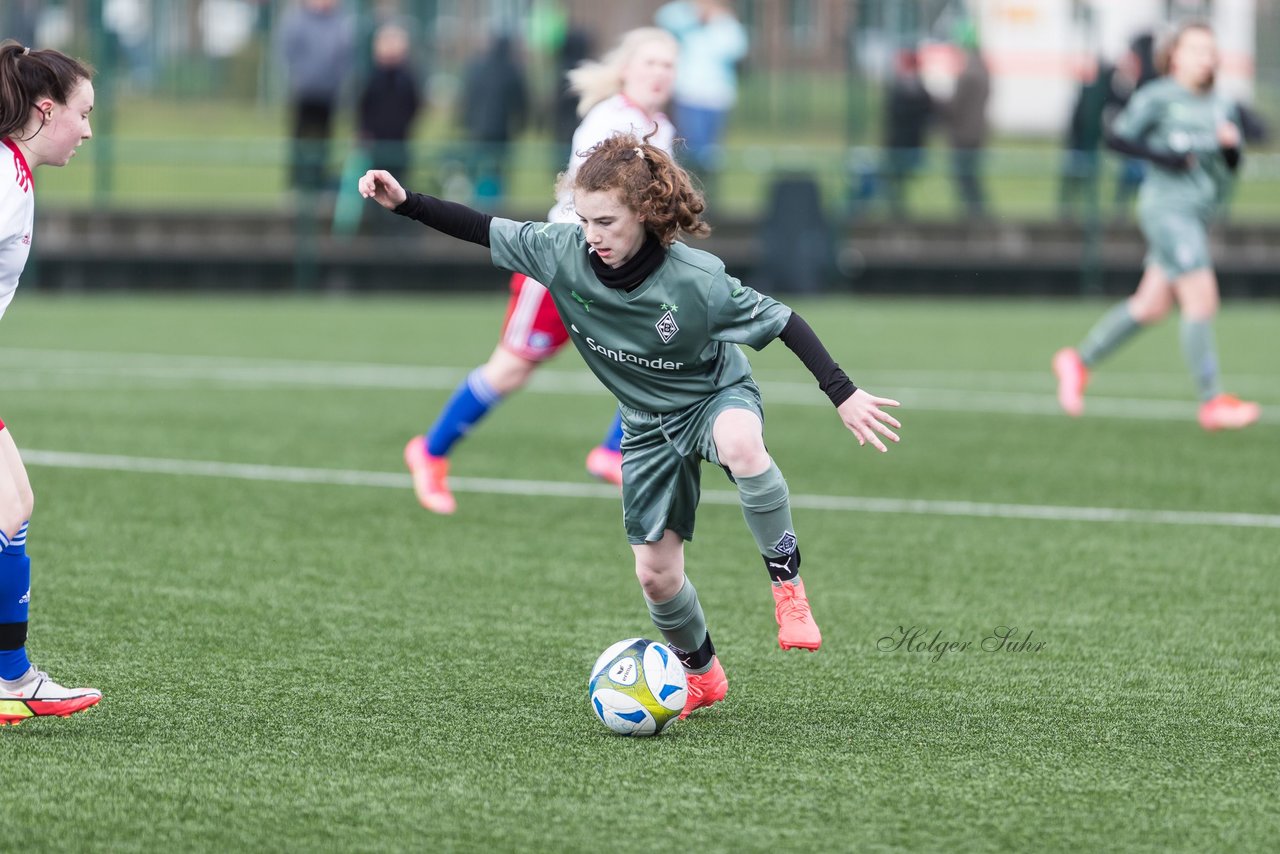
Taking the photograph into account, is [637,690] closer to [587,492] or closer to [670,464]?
[670,464]

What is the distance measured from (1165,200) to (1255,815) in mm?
7241

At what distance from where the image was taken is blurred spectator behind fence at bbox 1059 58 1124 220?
21594mm

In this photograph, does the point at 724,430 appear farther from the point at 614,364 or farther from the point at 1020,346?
the point at 1020,346

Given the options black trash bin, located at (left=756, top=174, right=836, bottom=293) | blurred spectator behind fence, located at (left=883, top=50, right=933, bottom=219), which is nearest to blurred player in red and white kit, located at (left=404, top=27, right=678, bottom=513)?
black trash bin, located at (left=756, top=174, right=836, bottom=293)

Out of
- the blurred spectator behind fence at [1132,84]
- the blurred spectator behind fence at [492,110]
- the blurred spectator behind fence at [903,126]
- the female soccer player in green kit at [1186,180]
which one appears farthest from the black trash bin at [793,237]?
the female soccer player in green kit at [1186,180]

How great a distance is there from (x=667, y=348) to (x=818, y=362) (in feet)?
1.23

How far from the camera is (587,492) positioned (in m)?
9.01

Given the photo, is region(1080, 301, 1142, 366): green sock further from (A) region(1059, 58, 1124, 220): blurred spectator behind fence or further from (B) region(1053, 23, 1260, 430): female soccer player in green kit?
(A) region(1059, 58, 1124, 220): blurred spectator behind fence

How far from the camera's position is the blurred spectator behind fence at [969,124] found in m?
21.7

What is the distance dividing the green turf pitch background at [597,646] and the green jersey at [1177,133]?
1.28 meters

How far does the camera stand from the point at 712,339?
5.05 m

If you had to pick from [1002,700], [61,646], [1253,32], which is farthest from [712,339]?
[1253,32]

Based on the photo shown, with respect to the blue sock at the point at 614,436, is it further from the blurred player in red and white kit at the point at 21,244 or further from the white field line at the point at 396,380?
the blurred player in red and white kit at the point at 21,244

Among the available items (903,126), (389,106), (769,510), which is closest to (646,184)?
(769,510)
